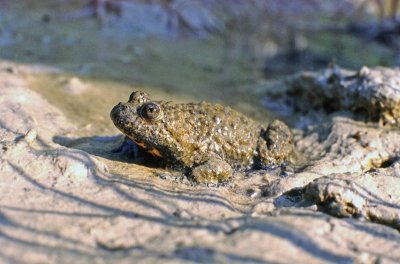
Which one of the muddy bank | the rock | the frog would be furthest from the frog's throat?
the rock

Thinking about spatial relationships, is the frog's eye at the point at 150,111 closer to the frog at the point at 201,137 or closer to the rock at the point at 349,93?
the frog at the point at 201,137

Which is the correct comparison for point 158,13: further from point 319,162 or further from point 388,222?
point 388,222

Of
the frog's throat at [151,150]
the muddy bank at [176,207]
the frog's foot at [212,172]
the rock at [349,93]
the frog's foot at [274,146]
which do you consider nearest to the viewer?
the muddy bank at [176,207]

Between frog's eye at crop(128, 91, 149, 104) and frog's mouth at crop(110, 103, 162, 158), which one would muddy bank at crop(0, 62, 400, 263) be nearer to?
frog's mouth at crop(110, 103, 162, 158)

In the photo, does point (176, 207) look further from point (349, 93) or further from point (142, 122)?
point (349, 93)

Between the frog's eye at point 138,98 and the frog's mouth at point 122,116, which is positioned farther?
the frog's eye at point 138,98

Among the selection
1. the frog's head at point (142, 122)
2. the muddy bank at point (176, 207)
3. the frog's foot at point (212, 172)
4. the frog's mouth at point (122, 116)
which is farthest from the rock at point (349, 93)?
the frog's mouth at point (122, 116)

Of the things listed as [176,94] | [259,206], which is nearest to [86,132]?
[176,94]
